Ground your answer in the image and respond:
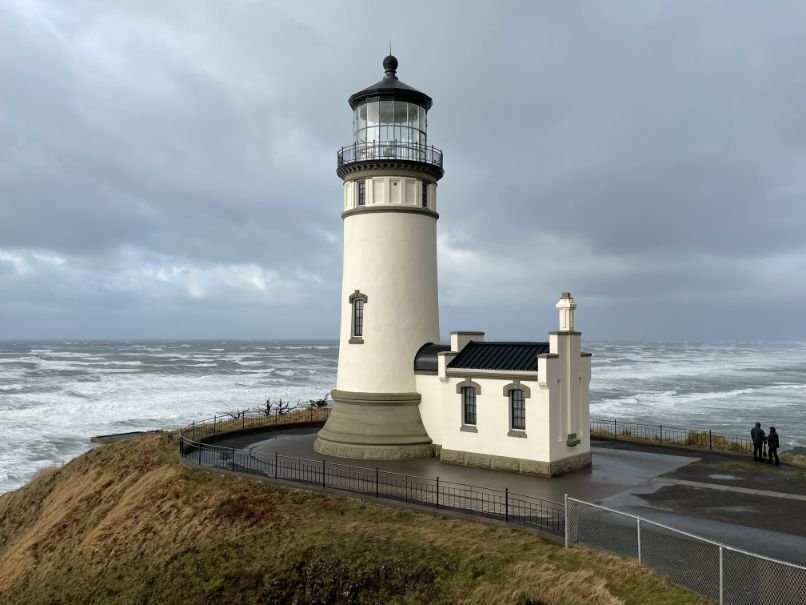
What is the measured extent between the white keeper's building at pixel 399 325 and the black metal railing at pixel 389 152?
4 centimetres

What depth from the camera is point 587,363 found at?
19.8 m

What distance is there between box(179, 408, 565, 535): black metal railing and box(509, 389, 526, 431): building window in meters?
2.93

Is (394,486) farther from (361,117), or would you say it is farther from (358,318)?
(361,117)

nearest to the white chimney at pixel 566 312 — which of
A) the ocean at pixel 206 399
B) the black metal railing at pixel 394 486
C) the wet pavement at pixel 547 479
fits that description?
the wet pavement at pixel 547 479

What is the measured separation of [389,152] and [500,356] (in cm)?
771

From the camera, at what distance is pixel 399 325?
818 inches

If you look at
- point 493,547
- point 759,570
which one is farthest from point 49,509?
point 759,570

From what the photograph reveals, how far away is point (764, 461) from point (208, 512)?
1679 centimetres

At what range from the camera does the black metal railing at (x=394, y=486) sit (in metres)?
13.8

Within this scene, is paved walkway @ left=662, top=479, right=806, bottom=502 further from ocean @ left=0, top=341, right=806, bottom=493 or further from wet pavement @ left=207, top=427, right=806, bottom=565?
ocean @ left=0, top=341, right=806, bottom=493

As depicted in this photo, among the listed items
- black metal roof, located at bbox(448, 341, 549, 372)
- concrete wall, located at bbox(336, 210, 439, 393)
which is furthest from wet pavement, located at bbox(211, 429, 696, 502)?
black metal roof, located at bbox(448, 341, 549, 372)

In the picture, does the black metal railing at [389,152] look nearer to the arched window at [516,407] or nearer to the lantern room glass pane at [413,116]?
the lantern room glass pane at [413,116]

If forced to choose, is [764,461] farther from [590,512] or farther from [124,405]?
[124,405]

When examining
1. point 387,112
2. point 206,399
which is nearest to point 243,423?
point 387,112
